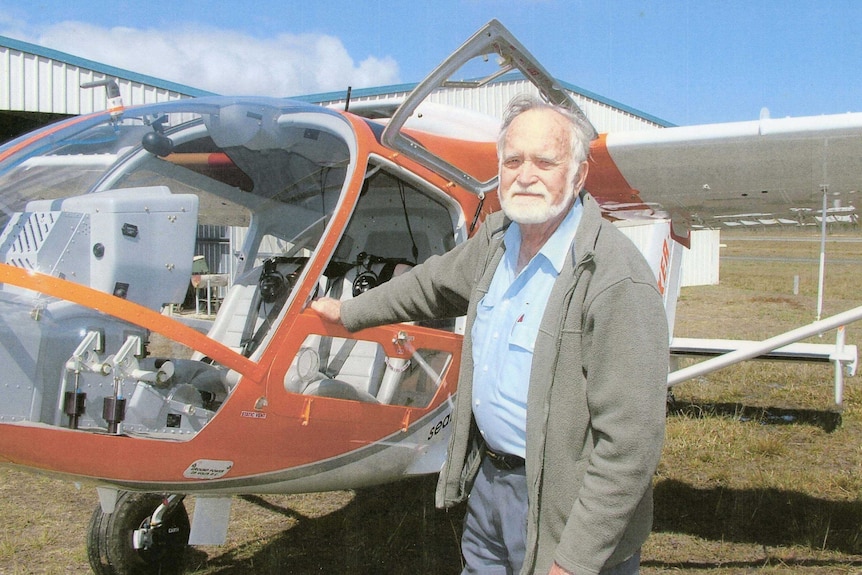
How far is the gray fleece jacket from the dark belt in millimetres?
154

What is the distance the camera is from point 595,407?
5.49 ft

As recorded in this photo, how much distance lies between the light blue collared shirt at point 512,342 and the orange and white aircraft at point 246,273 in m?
1.07

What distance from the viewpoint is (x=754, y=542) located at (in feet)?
14.7

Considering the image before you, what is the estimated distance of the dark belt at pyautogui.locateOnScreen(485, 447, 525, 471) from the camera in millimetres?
1918

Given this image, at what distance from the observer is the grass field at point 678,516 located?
4.16 meters

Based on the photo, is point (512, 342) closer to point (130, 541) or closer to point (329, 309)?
point (329, 309)

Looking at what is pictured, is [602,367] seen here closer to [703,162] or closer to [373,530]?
[703,162]

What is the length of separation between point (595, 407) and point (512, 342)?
272 mm

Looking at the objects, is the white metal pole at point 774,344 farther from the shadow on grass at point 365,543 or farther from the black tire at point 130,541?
the black tire at point 130,541

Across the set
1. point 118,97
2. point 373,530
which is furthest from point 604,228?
point 373,530

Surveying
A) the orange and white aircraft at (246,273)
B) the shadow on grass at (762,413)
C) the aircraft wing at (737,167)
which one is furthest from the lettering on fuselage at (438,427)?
the shadow on grass at (762,413)

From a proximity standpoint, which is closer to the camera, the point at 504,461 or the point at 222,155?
the point at 504,461

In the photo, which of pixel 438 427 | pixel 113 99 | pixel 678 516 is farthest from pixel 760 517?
pixel 113 99

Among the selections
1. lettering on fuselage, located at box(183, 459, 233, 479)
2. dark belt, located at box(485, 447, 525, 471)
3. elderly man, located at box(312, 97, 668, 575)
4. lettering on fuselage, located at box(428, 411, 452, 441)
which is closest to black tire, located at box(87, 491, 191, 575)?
lettering on fuselage, located at box(183, 459, 233, 479)
